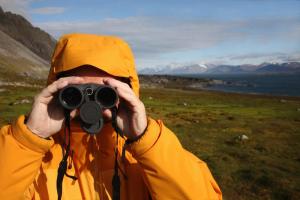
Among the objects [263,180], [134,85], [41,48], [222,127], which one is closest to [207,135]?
[222,127]

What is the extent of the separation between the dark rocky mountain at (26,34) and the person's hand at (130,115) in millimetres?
164841

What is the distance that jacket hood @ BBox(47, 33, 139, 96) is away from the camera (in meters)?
3.40

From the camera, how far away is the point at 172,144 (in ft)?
10.7

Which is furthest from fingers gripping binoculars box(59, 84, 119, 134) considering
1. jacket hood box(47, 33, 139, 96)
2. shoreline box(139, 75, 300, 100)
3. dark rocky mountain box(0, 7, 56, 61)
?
dark rocky mountain box(0, 7, 56, 61)

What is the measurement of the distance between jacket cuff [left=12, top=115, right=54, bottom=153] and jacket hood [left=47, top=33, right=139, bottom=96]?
2.19ft

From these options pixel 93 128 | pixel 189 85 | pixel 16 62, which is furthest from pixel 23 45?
pixel 93 128

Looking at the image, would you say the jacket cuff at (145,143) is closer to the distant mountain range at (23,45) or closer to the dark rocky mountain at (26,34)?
the distant mountain range at (23,45)

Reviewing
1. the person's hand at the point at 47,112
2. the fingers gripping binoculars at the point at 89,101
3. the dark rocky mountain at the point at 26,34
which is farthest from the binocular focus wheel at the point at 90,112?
the dark rocky mountain at the point at 26,34

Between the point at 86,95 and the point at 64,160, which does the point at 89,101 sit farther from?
the point at 64,160

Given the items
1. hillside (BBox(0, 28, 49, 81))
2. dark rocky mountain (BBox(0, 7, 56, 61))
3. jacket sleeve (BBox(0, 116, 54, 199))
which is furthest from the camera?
dark rocky mountain (BBox(0, 7, 56, 61))

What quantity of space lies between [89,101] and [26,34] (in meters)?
183

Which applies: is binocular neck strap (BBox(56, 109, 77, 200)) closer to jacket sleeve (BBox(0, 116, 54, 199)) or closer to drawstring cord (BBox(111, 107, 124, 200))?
jacket sleeve (BBox(0, 116, 54, 199))

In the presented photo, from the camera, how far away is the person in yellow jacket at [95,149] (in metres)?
3.06

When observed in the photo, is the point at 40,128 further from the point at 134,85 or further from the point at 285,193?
the point at 285,193
